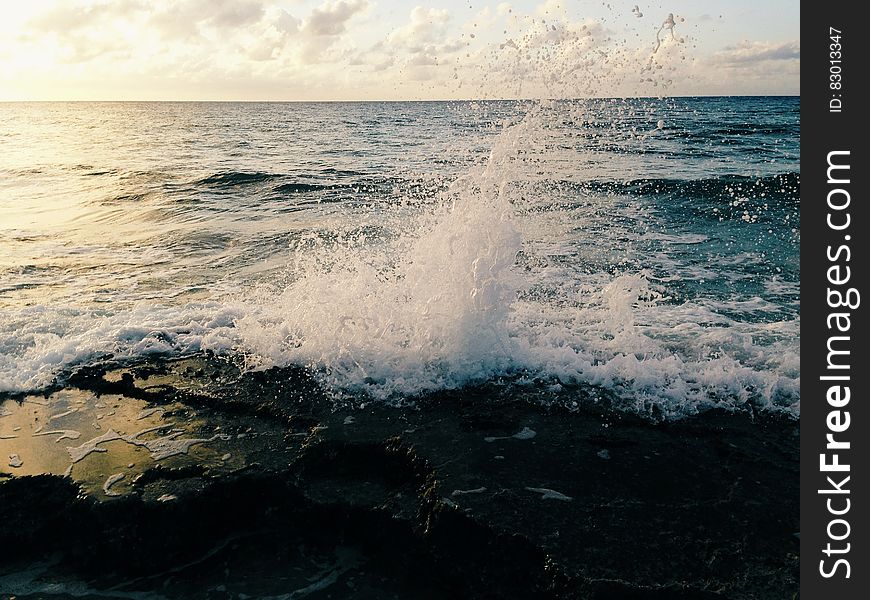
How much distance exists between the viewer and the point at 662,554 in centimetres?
287

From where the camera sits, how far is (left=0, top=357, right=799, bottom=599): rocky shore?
2.91 metres

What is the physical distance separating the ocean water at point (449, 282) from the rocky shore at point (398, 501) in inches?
19.1

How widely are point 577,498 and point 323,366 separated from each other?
7.47ft

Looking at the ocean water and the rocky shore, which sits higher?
the ocean water

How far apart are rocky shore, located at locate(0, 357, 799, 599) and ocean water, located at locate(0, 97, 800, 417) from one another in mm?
486

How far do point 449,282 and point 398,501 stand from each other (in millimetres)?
2207

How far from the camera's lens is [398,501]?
10.9ft

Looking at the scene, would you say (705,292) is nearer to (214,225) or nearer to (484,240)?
(484,240)
